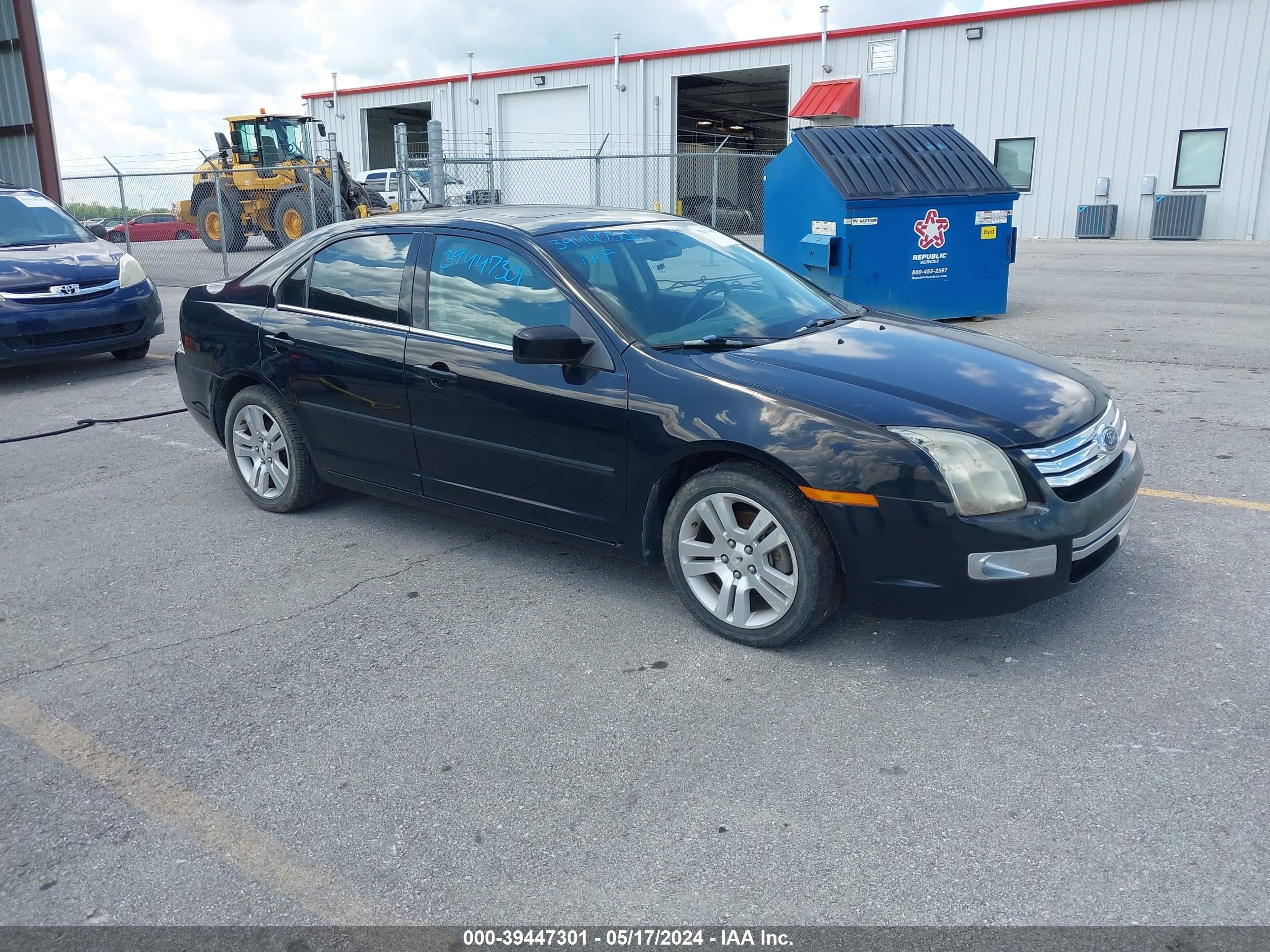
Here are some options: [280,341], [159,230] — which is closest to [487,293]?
[280,341]

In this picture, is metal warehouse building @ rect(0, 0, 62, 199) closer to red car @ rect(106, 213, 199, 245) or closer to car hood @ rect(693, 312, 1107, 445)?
red car @ rect(106, 213, 199, 245)

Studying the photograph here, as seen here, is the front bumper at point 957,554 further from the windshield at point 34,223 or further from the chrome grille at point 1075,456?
the windshield at point 34,223

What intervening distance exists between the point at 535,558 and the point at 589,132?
3009cm

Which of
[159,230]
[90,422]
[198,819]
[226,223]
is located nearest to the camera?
[198,819]

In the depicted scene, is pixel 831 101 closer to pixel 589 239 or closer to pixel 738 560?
pixel 589 239

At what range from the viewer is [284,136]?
80.9ft

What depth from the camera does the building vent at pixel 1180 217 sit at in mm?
23750

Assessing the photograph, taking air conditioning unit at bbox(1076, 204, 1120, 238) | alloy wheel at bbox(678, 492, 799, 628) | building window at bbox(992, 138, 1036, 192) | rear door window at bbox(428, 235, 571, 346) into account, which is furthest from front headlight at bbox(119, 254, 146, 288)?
air conditioning unit at bbox(1076, 204, 1120, 238)

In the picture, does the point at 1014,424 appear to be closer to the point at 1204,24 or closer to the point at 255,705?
the point at 255,705

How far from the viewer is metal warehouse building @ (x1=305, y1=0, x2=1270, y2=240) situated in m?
23.3

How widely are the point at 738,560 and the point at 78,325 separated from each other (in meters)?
7.48

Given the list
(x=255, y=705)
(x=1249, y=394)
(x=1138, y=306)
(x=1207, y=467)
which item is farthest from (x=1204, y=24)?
(x=255, y=705)

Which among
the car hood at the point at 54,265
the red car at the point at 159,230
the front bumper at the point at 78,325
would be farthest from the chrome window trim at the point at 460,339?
the red car at the point at 159,230

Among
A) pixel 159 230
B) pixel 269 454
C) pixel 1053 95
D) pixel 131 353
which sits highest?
pixel 1053 95
